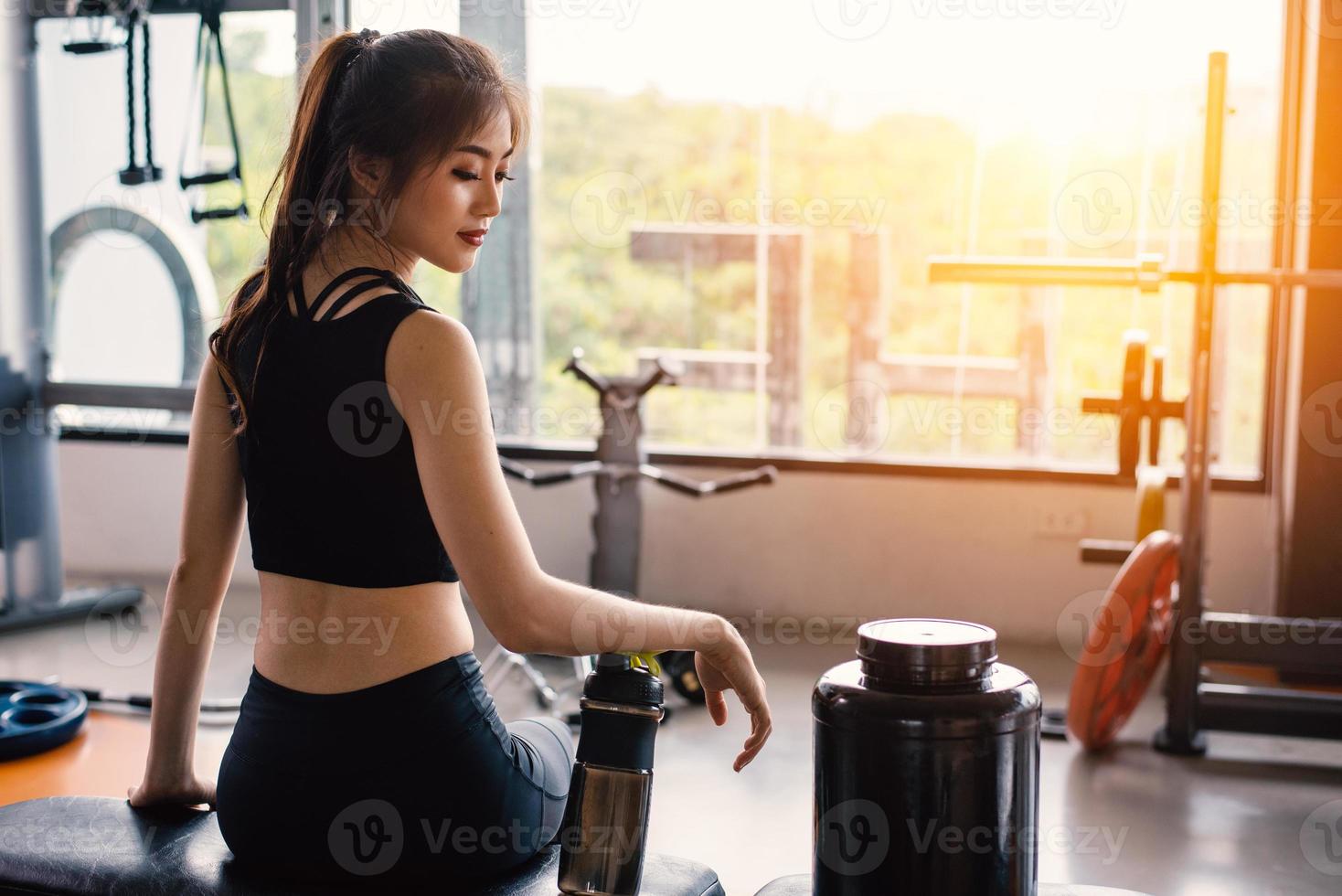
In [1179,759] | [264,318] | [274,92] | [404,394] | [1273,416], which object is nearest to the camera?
[404,394]

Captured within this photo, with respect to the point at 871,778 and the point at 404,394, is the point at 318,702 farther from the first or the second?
the point at 871,778

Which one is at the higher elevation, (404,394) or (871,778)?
(404,394)

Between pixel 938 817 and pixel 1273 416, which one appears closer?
pixel 938 817

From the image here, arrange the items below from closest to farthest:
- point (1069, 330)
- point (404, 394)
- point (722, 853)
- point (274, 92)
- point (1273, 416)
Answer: point (404, 394)
point (722, 853)
point (1273, 416)
point (1069, 330)
point (274, 92)

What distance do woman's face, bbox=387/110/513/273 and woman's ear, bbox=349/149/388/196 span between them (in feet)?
0.10

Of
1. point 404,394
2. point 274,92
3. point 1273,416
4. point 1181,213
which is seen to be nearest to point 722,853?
point 404,394

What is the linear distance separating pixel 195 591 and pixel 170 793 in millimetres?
292

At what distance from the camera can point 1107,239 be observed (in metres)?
4.10

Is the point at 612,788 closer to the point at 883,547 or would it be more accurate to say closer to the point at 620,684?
the point at 620,684

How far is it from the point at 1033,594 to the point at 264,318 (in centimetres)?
315

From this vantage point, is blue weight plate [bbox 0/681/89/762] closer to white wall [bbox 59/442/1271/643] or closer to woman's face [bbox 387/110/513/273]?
white wall [bbox 59/442/1271/643]

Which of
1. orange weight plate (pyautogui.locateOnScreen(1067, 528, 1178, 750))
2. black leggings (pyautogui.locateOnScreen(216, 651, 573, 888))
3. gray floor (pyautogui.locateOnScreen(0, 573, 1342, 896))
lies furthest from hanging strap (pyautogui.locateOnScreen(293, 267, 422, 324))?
orange weight plate (pyautogui.locateOnScreen(1067, 528, 1178, 750))

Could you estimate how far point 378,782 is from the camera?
1361 mm

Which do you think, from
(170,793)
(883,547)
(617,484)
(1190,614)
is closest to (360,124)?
(170,793)
